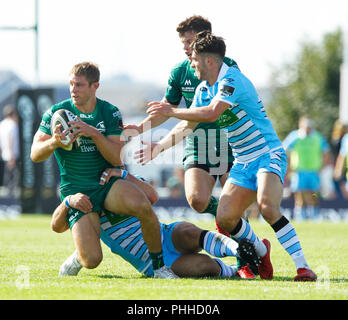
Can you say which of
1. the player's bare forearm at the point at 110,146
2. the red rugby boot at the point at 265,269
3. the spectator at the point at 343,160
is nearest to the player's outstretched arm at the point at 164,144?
the player's bare forearm at the point at 110,146

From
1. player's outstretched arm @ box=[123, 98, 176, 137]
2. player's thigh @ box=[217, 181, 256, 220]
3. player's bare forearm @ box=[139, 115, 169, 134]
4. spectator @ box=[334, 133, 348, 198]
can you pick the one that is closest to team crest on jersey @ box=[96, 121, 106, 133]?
player's outstretched arm @ box=[123, 98, 176, 137]

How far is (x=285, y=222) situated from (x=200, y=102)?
1.47 meters

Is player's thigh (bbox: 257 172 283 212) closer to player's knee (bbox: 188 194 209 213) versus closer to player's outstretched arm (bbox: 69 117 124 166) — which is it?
player's knee (bbox: 188 194 209 213)

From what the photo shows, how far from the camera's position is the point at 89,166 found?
7.34 metres

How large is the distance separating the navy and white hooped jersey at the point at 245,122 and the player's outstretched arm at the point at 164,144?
75cm

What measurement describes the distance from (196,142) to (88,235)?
198 cm

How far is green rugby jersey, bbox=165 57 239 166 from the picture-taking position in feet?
27.4

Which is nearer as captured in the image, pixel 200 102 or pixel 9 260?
pixel 200 102

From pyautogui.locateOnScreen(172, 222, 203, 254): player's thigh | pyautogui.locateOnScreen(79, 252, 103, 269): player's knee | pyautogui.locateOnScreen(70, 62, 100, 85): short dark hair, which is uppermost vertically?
pyautogui.locateOnScreen(70, 62, 100, 85): short dark hair

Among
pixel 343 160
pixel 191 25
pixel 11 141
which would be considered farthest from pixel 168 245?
pixel 11 141

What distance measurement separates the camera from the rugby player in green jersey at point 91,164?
6.92m

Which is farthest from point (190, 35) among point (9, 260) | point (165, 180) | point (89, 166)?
point (165, 180)

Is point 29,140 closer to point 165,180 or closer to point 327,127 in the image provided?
point 165,180

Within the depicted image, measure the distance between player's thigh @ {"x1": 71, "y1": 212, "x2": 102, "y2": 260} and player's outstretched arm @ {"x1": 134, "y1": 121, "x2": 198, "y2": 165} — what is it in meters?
0.85
